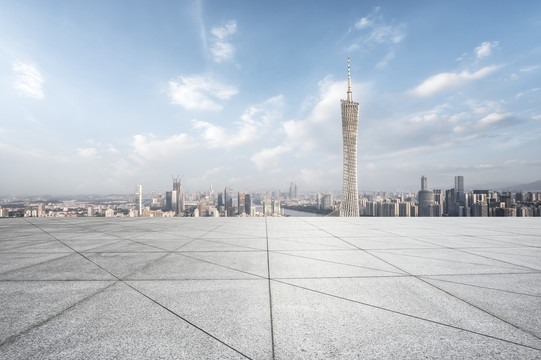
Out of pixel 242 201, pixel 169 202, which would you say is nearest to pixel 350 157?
pixel 242 201

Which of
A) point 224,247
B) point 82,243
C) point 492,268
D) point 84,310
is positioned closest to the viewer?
point 84,310

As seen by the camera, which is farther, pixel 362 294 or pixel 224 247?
pixel 224 247

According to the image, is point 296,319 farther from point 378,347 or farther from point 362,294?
point 362,294

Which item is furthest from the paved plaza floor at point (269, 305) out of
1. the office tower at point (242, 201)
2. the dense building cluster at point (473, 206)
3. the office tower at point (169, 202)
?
the office tower at point (169, 202)

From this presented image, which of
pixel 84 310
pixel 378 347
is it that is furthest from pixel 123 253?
pixel 378 347

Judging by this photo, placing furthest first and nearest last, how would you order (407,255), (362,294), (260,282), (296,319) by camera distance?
1. (407,255)
2. (260,282)
3. (362,294)
4. (296,319)

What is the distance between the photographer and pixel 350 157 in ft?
239

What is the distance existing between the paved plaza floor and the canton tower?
69.9m

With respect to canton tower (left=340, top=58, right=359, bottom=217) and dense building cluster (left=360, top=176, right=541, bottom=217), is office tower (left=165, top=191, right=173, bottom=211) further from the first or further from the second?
dense building cluster (left=360, top=176, right=541, bottom=217)

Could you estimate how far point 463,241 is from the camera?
7.85 meters

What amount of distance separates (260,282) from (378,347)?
211 centimetres

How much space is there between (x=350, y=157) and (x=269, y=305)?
74299 mm

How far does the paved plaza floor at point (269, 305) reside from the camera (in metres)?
2.29

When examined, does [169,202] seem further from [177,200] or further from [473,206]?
[473,206]
